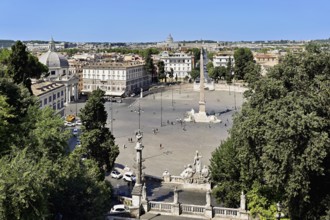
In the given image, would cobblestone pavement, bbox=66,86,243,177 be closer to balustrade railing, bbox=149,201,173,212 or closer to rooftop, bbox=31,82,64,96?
rooftop, bbox=31,82,64,96

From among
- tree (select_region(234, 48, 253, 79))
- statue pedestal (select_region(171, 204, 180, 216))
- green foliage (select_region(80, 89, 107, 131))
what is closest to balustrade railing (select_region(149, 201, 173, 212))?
Answer: statue pedestal (select_region(171, 204, 180, 216))

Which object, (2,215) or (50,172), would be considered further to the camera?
(50,172)

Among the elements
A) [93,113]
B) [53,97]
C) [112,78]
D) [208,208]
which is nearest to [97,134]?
[93,113]

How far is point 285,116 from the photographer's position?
55.9ft

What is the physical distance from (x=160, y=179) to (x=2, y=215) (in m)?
19.2

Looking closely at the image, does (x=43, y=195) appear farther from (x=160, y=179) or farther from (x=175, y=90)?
(x=175, y=90)

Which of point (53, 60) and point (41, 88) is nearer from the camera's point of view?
point (41, 88)

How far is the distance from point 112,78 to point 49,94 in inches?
1993

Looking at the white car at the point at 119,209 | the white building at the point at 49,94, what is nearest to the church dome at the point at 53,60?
the white building at the point at 49,94

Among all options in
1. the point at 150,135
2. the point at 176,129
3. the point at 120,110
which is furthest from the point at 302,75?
the point at 120,110

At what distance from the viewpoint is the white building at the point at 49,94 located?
4421 centimetres

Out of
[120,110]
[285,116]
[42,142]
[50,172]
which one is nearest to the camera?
[50,172]

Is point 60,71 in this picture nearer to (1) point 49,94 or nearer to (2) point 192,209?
(1) point 49,94

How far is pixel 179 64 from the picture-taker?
132 m
